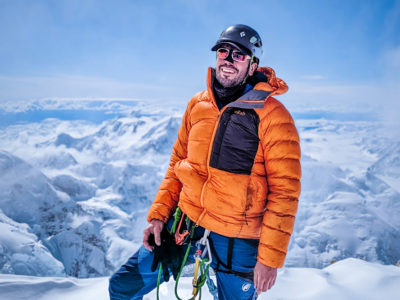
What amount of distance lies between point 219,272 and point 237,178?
928mm

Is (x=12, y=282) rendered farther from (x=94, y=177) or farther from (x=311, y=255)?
(x=94, y=177)

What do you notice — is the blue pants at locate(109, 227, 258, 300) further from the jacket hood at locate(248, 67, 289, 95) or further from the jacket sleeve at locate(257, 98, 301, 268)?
the jacket hood at locate(248, 67, 289, 95)

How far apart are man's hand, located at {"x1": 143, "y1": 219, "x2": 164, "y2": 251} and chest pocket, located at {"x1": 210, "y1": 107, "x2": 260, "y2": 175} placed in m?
0.84

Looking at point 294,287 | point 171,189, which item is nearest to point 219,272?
point 171,189

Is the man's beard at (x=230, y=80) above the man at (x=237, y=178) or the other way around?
above

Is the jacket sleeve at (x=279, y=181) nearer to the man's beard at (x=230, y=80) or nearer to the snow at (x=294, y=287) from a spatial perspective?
the man's beard at (x=230, y=80)

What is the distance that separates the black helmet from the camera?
7.02ft

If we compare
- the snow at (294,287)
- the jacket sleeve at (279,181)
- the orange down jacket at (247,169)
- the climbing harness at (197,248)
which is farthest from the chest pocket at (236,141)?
the snow at (294,287)

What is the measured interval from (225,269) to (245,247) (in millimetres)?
274

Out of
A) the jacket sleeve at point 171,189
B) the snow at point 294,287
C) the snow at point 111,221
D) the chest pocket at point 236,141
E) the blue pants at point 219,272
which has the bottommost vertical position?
the snow at point 111,221

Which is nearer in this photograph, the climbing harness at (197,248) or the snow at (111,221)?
the climbing harness at (197,248)

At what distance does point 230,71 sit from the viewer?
2125 mm

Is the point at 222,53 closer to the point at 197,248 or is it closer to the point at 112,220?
the point at 197,248

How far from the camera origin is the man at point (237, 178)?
6.02 ft
